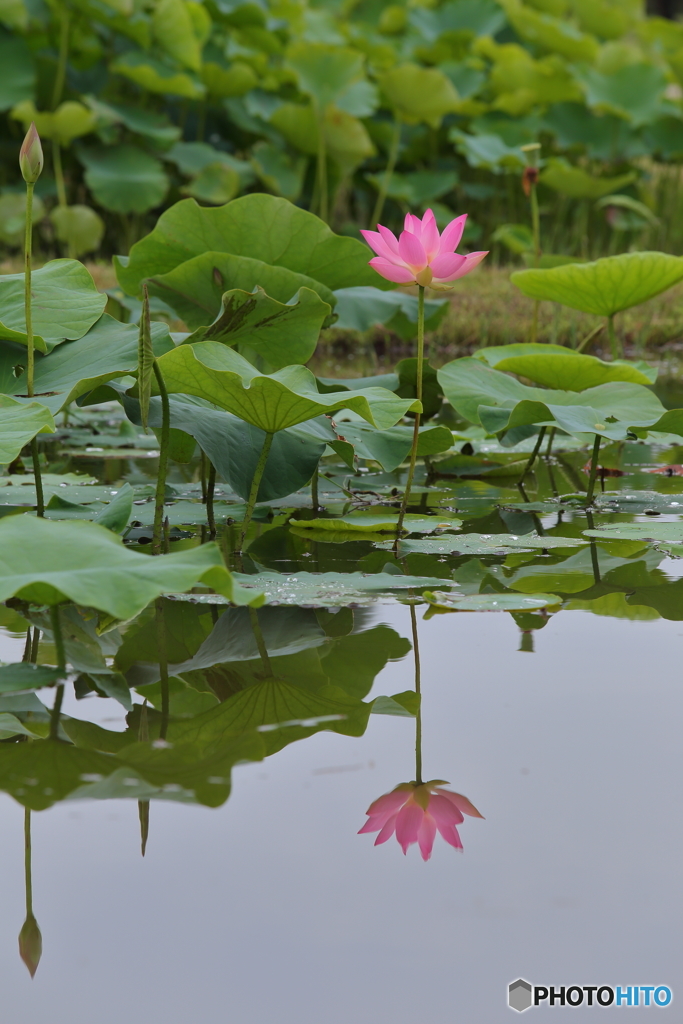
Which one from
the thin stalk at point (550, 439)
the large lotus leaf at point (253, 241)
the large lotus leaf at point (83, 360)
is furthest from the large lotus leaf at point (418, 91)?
the large lotus leaf at point (83, 360)

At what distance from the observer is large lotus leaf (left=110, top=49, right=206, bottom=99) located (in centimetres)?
435

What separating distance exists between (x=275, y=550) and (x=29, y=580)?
499mm

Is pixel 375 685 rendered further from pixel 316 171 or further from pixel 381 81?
pixel 316 171

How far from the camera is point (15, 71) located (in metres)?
4.39

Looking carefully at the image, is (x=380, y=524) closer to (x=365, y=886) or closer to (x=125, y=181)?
(x=365, y=886)

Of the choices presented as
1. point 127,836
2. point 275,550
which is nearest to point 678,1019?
point 127,836

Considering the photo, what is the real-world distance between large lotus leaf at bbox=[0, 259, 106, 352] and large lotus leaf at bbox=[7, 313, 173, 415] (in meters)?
0.02

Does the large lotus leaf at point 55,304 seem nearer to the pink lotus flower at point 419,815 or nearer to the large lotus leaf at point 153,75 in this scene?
the pink lotus flower at point 419,815

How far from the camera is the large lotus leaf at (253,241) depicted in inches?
54.8

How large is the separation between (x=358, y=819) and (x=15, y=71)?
458 centimetres

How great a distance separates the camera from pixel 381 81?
4.34 m

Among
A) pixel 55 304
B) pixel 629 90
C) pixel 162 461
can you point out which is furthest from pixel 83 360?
pixel 629 90

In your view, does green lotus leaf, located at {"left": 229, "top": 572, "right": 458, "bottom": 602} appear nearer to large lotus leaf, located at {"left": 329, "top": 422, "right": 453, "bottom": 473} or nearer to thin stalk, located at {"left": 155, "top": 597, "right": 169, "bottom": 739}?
thin stalk, located at {"left": 155, "top": 597, "right": 169, "bottom": 739}

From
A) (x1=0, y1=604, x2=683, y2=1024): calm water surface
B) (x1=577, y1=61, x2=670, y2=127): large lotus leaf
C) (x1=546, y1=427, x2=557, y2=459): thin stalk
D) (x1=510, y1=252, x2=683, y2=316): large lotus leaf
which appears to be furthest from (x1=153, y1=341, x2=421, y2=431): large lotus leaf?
(x1=577, y1=61, x2=670, y2=127): large lotus leaf
